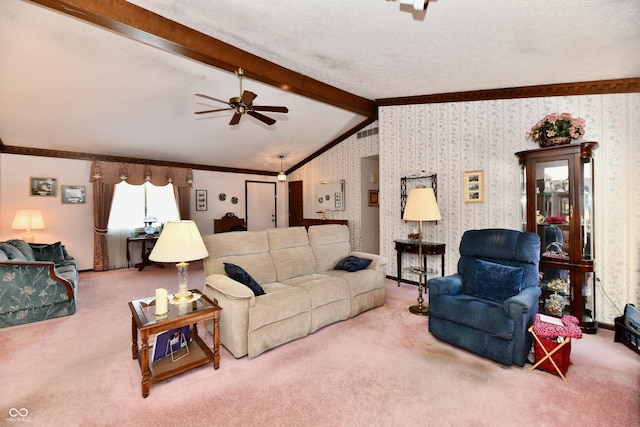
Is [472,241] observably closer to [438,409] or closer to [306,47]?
[438,409]

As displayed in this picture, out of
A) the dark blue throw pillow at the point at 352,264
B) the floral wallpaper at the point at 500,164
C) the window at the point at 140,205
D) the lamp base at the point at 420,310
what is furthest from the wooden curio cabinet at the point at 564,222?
the window at the point at 140,205

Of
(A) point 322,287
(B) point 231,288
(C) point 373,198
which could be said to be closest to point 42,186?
(B) point 231,288

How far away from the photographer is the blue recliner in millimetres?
2327

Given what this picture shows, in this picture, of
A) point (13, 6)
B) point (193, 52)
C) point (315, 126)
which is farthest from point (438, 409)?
point (315, 126)

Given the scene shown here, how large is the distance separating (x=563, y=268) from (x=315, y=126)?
16.2ft

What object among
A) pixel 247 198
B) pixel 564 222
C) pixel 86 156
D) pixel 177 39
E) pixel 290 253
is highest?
pixel 177 39

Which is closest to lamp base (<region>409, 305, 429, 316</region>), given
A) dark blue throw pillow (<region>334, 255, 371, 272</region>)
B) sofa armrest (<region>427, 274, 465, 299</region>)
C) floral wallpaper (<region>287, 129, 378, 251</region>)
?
sofa armrest (<region>427, 274, 465, 299</region>)

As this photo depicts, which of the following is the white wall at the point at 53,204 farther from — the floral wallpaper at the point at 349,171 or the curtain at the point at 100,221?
the floral wallpaper at the point at 349,171

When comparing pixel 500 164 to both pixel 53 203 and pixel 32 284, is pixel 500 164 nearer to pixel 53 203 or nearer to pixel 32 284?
pixel 32 284

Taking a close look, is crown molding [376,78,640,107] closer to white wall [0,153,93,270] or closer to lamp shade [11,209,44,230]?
white wall [0,153,93,270]

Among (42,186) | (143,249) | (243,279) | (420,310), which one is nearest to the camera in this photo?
(243,279)

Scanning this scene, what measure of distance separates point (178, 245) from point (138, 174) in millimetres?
5367

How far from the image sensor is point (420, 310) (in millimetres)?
3502

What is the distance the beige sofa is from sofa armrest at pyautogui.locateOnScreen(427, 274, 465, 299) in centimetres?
89
